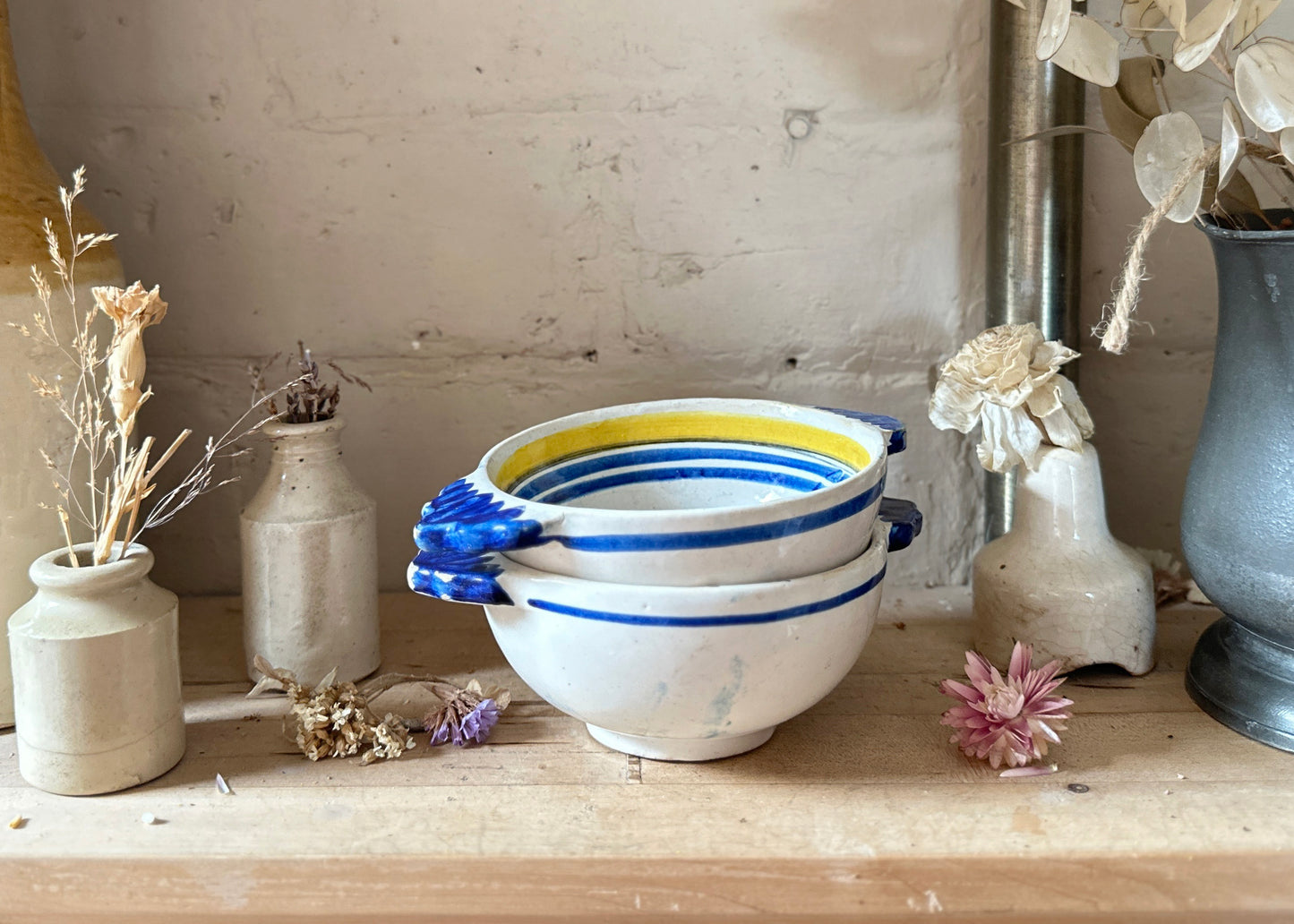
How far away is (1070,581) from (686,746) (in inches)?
11.1

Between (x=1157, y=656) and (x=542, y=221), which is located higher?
(x=542, y=221)

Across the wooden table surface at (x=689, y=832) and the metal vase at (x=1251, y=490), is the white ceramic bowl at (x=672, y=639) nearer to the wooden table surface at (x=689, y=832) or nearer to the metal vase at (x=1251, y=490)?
the wooden table surface at (x=689, y=832)

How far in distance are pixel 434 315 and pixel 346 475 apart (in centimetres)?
18

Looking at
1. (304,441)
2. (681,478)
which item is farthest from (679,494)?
(304,441)

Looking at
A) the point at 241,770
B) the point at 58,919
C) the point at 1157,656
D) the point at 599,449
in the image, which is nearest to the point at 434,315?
the point at 599,449

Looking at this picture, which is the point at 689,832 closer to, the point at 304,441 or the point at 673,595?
the point at 673,595

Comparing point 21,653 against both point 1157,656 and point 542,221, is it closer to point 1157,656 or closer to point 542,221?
point 542,221

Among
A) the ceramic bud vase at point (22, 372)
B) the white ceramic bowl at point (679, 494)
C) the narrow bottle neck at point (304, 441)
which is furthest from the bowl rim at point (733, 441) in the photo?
the ceramic bud vase at point (22, 372)

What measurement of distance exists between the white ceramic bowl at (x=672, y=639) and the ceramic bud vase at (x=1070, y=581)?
17 cm

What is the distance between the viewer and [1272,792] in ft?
1.93

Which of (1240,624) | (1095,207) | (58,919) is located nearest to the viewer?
(58,919)

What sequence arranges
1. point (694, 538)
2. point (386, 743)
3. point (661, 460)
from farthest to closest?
1. point (661, 460)
2. point (386, 743)
3. point (694, 538)

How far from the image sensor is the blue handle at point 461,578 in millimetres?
581

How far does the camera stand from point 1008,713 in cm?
63
